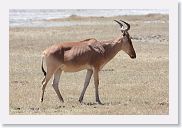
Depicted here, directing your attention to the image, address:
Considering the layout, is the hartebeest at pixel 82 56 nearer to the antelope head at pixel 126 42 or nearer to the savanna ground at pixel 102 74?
the antelope head at pixel 126 42

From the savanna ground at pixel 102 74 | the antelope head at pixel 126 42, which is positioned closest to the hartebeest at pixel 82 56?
the antelope head at pixel 126 42

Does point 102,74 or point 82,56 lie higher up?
point 82,56

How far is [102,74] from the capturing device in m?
16.2

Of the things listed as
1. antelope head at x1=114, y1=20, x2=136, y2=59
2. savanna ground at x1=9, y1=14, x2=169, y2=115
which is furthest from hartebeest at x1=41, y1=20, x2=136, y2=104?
savanna ground at x1=9, y1=14, x2=169, y2=115

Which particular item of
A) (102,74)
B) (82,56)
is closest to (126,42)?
(82,56)

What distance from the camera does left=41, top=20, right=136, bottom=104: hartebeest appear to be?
47.5ft

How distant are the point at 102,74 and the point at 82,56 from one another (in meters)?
1.58

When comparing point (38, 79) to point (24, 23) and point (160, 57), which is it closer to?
point (24, 23)

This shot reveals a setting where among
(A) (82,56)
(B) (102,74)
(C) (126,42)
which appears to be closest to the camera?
(A) (82,56)

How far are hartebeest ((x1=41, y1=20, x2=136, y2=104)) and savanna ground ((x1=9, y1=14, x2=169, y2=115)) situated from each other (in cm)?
31

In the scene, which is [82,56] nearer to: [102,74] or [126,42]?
[126,42]

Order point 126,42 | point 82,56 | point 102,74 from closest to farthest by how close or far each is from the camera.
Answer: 1. point 82,56
2. point 126,42
3. point 102,74

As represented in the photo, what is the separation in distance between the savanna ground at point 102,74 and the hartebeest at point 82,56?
31cm
